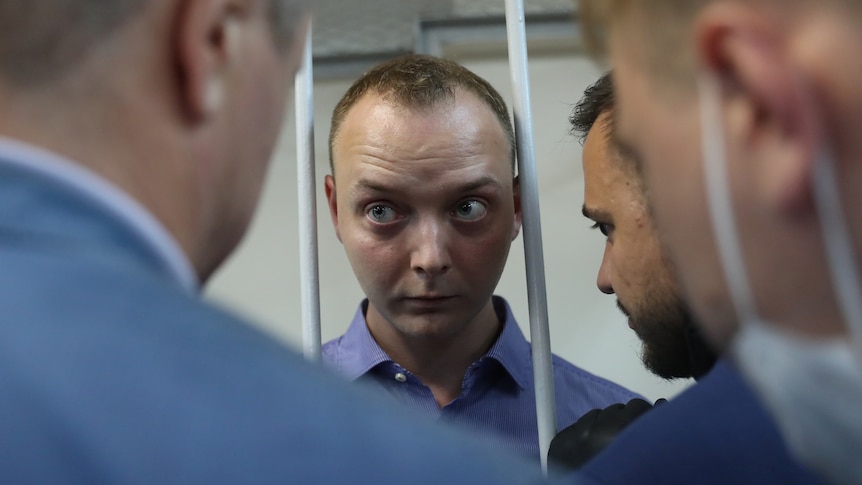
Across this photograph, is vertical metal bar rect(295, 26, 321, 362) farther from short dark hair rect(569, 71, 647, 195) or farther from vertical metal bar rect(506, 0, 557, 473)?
short dark hair rect(569, 71, 647, 195)

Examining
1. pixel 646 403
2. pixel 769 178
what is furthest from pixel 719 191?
pixel 646 403

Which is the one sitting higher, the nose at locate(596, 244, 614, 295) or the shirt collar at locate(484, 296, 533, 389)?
the nose at locate(596, 244, 614, 295)

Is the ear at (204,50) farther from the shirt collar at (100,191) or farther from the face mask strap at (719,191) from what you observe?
the face mask strap at (719,191)

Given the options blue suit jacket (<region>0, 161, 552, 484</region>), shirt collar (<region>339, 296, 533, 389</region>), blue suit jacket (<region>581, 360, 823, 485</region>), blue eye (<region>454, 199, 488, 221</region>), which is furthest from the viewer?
shirt collar (<region>339, 296, 533, 389</region>)

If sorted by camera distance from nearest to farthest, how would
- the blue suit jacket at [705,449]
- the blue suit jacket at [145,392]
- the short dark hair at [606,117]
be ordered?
1. the blue suit jacket at [145,392]
2. the blue suit jacket at [705,449]
3. the short dark hair at [606,117]

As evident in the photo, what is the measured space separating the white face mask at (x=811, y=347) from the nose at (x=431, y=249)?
2.58ft

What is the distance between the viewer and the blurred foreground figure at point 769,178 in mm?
389

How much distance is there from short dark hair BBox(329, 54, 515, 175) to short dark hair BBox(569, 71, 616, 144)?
128 millimetres

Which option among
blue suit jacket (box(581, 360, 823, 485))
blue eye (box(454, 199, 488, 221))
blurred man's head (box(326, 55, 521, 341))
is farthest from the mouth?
blue suit jacket (box(581, 360, 823, 485))

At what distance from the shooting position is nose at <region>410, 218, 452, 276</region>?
1.24 m

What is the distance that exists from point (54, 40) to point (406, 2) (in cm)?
171

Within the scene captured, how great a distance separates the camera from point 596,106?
4.42ft

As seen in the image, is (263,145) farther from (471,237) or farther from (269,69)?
(471,237)

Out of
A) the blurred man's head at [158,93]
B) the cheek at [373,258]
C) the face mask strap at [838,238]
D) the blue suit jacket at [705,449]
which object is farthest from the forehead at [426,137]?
the face mask strap at [838,238]
